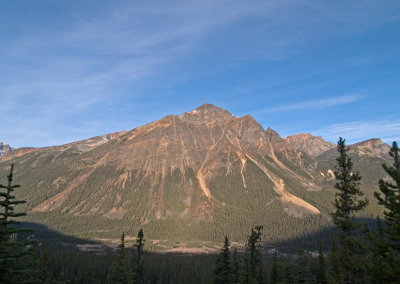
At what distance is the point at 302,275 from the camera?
162 ft

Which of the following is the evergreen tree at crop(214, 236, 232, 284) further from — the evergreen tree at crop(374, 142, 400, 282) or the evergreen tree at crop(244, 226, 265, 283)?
the evergreen tree at crop(374, 142, 400, 282)

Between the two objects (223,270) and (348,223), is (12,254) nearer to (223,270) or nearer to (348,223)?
(348,223)

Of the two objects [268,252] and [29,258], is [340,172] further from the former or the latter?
[268,252]

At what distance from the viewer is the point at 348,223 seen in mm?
23469

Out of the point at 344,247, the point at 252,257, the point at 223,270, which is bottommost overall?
the point at 223,270

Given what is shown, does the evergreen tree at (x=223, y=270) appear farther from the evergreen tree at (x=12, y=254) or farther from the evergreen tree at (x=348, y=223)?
the evergreen tree at (x=12, y=254)

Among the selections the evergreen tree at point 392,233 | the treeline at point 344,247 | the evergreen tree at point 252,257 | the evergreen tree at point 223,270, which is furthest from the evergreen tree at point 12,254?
the evergreen tree at point 252,257

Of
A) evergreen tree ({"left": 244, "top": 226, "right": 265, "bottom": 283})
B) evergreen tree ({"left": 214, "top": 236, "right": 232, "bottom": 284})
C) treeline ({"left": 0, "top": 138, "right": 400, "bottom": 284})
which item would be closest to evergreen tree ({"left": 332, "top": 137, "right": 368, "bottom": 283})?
treeline ({"left": 0, "top": 138, "right": 400, "bottom": 284})

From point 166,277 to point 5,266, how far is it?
4463 inches

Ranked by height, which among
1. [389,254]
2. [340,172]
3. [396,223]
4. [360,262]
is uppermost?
[340,172]

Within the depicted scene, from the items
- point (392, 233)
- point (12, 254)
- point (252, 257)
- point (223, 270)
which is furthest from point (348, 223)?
point (252, 257)

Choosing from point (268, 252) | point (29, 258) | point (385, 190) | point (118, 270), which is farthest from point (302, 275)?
point (268, 252)

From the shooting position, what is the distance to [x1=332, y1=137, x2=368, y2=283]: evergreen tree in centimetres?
2220

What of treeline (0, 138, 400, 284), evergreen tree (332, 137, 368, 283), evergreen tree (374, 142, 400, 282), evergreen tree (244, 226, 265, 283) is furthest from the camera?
evergreen tree (244, 226, 265, 283)
